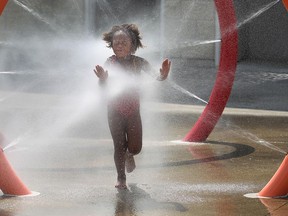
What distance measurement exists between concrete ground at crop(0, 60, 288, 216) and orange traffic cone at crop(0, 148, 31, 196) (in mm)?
85

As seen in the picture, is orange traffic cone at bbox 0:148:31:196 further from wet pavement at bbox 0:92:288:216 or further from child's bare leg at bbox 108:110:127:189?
child's bare leg at bbox 108:110:127:189

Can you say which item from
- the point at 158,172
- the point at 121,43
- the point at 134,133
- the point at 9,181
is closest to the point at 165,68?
the point at 121,43

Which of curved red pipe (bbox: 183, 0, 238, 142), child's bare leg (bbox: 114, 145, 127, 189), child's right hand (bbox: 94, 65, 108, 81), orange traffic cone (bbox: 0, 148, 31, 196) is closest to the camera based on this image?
orange traffic cone (bbox: 0, 148, 31, 196)

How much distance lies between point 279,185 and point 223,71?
2.63 m

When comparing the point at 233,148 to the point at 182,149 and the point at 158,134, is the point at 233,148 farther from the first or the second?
the point at 158,134

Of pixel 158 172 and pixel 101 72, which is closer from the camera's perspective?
pixel 101 72

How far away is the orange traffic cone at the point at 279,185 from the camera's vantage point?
6012 mm

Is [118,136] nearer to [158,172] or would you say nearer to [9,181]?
[158,172]

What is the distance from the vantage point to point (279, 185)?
6012mm

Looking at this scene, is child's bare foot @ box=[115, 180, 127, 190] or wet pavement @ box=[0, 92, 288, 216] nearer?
wet pavement @ box=[0, 92, 288, 216]

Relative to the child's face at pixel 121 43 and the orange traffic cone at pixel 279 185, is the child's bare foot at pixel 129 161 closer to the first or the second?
the child's face at pixel 121 43

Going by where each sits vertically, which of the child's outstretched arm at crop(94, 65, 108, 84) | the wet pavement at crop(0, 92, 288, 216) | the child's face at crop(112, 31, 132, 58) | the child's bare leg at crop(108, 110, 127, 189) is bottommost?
the wet pavement at crop(0, 92, 288, 216)

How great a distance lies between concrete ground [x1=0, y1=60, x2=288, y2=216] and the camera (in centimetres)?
577

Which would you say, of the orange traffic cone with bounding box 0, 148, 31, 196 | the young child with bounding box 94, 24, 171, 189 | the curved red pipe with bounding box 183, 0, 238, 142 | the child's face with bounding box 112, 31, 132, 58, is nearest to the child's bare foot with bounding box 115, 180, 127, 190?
the young child with bounding box 94, 24, 171, 189
